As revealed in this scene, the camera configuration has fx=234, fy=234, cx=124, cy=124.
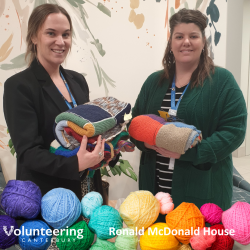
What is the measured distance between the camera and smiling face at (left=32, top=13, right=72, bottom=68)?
0.98m

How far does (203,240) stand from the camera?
0.65 metres

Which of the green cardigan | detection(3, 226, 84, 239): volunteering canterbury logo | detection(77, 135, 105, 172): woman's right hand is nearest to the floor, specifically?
the green cardigan

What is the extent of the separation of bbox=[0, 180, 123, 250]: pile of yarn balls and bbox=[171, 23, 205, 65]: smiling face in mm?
795

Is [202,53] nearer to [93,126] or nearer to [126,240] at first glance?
[93,126]

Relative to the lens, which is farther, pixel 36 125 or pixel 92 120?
pixel 36 125

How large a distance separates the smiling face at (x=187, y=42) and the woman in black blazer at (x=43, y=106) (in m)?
0.51

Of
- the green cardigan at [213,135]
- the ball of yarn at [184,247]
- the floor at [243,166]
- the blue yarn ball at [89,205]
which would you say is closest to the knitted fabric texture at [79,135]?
the blue yarn ball at [89,205]

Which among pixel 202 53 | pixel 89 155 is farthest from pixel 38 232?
pixel 202 53

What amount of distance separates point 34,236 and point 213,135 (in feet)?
2.63

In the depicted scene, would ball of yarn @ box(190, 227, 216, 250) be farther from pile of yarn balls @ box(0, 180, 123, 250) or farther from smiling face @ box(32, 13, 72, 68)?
smiling face @ box(32, 13, 72, 68)

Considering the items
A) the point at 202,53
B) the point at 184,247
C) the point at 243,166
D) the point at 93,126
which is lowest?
the point at 243,166

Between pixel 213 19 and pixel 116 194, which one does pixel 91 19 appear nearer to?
pixel 213 19

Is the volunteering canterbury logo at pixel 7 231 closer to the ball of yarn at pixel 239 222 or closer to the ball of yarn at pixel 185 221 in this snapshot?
the ball of yarn at pixel 185 221

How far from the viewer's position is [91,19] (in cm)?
239
